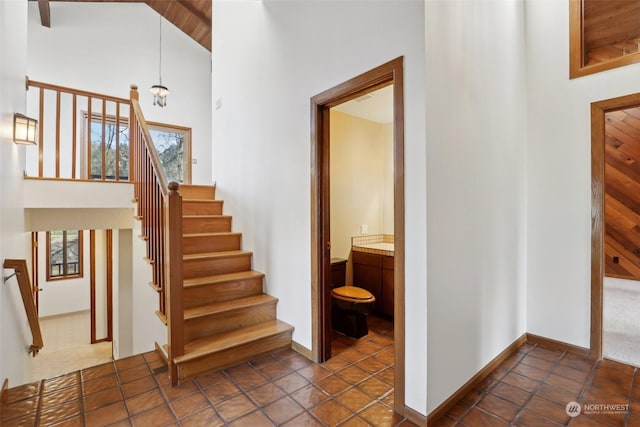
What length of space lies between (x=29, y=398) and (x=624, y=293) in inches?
272

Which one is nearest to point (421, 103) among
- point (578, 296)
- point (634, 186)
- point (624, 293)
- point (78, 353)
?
point (578, 296)

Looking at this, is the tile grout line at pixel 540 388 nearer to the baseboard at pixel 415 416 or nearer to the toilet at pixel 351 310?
the baseboard at pixel 415 416

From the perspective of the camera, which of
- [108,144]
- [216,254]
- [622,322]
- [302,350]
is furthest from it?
[108,144]

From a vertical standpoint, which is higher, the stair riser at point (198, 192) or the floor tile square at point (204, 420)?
the stair riser at point (198, 192)

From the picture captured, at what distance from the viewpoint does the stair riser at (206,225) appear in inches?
138

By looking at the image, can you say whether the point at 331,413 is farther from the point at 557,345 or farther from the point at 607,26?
the point at 607,26

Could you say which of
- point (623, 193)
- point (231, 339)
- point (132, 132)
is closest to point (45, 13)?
point (132, 132)

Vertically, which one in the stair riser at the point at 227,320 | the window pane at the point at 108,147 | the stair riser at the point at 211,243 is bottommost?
the stair riser at the point at 227,320

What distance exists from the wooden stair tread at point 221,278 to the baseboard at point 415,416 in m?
1.77

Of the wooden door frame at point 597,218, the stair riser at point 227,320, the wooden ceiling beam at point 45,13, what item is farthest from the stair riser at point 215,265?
the wooden ceiling beam at point 45,13

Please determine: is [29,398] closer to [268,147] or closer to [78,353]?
[268,147]

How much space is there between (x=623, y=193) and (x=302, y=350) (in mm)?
6160

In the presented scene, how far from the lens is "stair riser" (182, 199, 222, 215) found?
375cm

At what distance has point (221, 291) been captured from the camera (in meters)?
2.94
